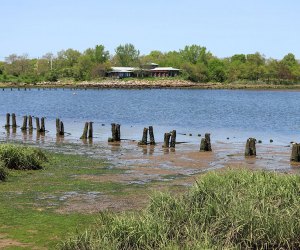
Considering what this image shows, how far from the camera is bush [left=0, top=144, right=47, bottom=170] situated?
76.1ft

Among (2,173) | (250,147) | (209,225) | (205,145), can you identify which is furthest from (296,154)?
(209,225)

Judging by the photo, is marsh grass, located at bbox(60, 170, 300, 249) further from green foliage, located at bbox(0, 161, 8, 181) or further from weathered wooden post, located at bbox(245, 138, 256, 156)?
weathered wooden post, located at bbox(245, 138, 256, 156)

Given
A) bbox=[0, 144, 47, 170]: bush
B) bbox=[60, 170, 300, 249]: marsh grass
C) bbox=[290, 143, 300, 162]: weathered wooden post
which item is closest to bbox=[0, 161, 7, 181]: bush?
bbox=[0, 144, 47, 170]: bush

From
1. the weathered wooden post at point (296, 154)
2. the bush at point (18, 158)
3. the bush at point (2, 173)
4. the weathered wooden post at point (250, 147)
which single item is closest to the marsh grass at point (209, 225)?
the bush at point (2, 173)

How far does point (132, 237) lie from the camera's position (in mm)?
11438

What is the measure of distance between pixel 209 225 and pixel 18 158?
13.4m

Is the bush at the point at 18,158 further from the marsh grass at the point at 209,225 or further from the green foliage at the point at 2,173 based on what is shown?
the marsh grass at the point at 209,225

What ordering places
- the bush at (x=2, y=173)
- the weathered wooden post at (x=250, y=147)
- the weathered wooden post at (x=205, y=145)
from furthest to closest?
the weathered wooden post at (x=205, y=145)
the weathered wooden post at (x=250, y=147)
the bush at (x=2, y=173)

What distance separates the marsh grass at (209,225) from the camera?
37.0 feet

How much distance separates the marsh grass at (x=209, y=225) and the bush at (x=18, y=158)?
36.9ft

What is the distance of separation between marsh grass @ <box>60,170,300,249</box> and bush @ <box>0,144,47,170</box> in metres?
11.2

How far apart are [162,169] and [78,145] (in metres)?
12.0

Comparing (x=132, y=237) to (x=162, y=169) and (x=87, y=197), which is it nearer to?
(x=87, y=197)

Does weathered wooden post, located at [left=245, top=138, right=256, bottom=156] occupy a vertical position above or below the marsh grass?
below
